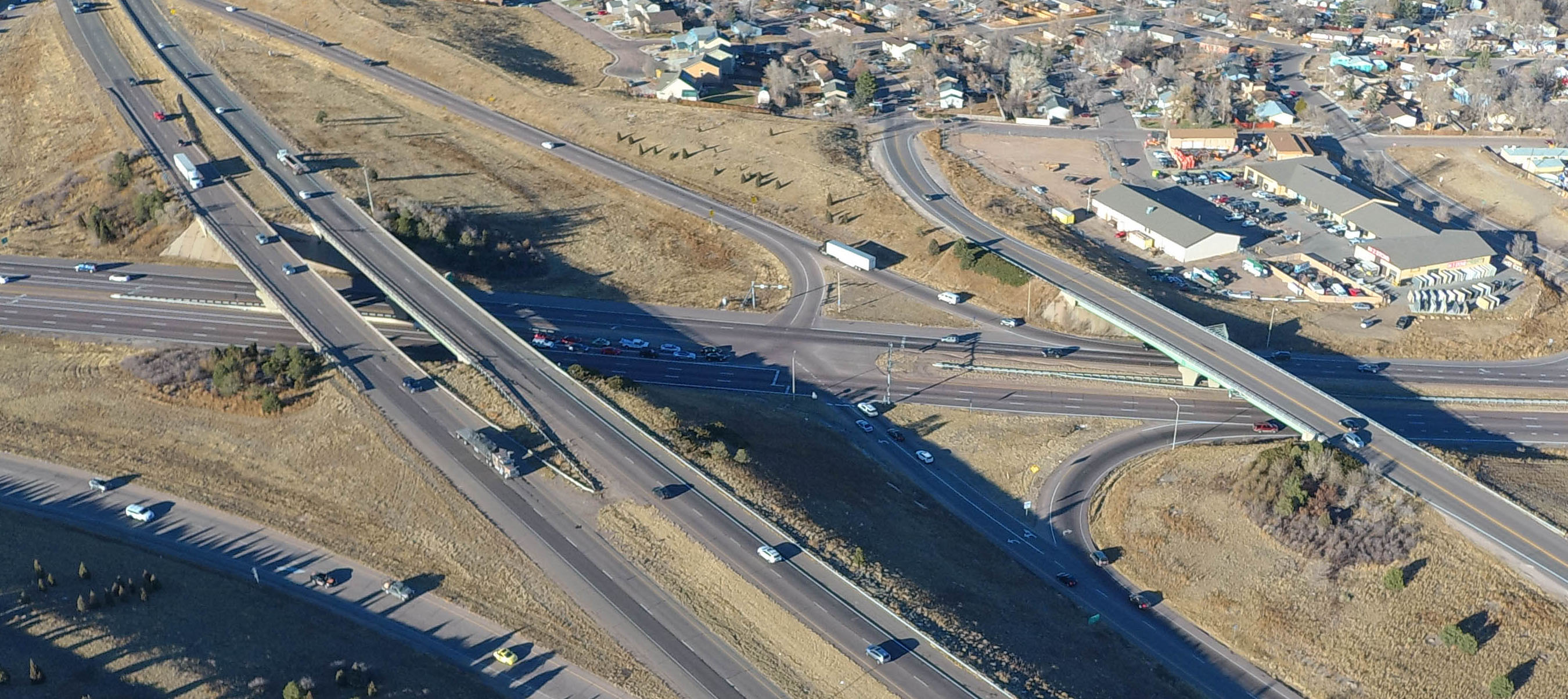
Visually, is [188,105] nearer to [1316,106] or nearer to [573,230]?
[573,230]

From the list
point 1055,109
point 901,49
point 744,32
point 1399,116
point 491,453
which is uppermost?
point 901,49

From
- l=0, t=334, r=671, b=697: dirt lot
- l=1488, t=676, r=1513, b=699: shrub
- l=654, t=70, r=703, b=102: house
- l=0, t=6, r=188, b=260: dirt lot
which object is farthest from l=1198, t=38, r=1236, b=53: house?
l=0, t=334, r=671, b=697: dirt lot

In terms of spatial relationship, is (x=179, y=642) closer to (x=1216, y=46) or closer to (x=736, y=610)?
(x=736, y=610)

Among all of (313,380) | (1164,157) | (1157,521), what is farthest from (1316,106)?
(313,380)

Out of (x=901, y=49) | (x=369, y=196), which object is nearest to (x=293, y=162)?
(x=369, y=196)

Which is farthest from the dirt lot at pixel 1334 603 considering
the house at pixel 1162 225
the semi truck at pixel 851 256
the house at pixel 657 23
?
the house at pixel 657 23

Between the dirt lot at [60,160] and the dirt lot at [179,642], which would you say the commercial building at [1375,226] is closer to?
the dirt lot at [179,642]
